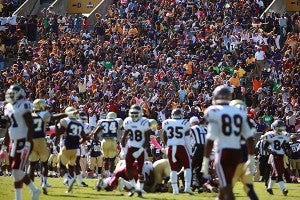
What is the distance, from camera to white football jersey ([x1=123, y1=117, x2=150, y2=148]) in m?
19.8

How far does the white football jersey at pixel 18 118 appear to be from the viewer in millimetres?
15781

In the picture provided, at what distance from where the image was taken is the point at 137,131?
65.0 feet

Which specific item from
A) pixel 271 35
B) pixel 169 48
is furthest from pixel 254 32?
pixel 169 48

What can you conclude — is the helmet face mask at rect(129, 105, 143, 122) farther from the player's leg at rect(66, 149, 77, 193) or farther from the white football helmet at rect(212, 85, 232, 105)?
the white football helmet at rect(212, 85, 232, 105)

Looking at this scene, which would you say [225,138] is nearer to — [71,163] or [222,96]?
[222,96]

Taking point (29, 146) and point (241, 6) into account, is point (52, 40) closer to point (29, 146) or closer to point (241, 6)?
point (241, 6)

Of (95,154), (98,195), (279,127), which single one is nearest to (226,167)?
(98,195)

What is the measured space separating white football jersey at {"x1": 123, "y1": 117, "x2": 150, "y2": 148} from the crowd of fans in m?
9.98

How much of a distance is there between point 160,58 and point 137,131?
46.7 ft

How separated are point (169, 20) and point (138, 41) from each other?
1626 millimetres

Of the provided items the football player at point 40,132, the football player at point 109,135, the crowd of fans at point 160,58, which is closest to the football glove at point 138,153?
the football player at point 40,132

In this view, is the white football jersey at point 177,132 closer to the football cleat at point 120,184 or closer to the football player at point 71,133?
the football cleat at point 120,184

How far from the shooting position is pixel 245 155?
1688 centimetres

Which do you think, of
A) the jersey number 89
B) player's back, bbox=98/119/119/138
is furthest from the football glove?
the jersey number 89
